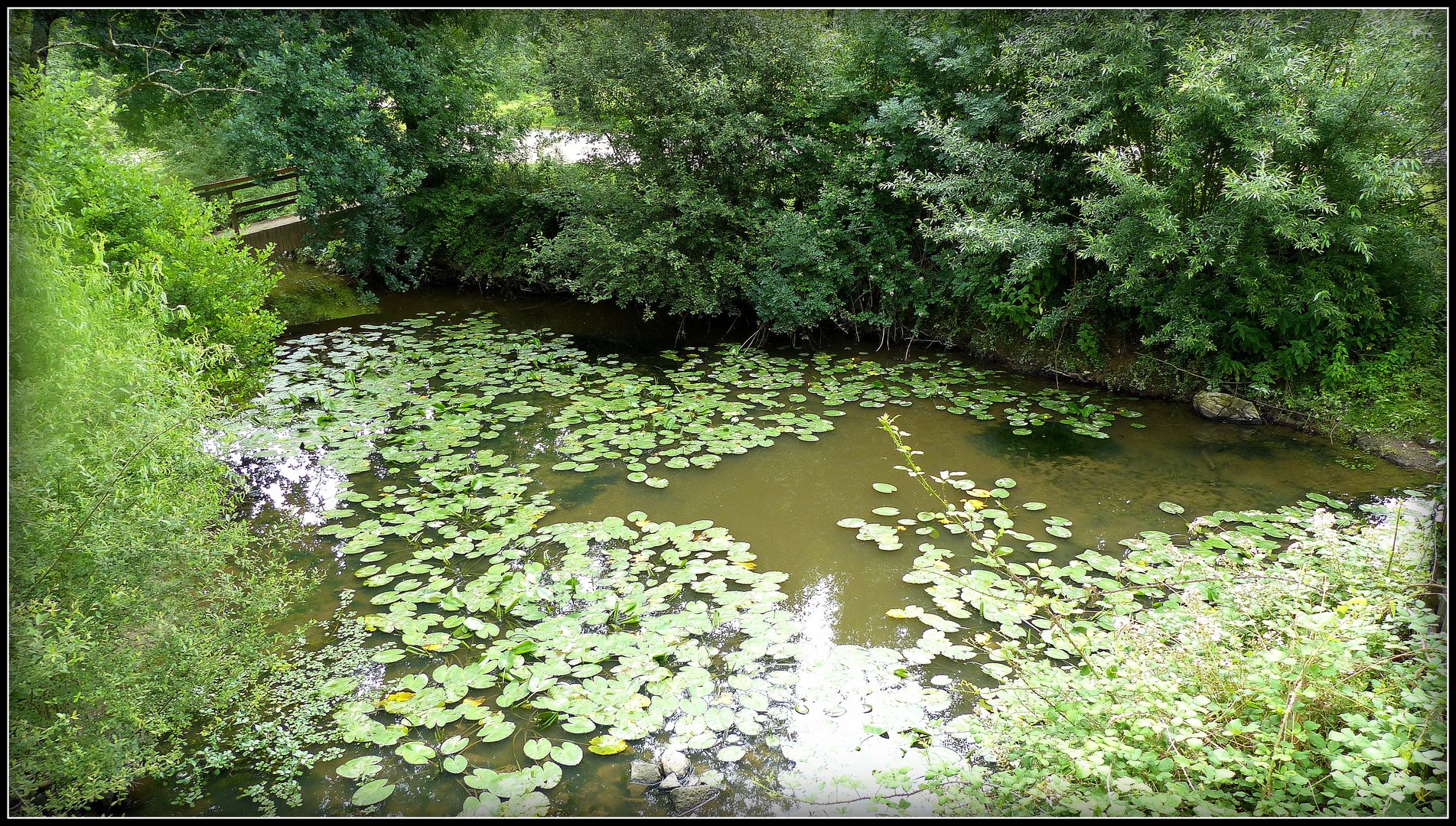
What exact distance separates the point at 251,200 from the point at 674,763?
10.5 m

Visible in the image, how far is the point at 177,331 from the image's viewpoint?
495cm

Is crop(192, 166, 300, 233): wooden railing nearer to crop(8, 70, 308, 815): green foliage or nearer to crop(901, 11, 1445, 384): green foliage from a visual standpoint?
crop(8, 70, 308, 815): green foliage

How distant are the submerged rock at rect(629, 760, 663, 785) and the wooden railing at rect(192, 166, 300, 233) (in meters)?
8.39

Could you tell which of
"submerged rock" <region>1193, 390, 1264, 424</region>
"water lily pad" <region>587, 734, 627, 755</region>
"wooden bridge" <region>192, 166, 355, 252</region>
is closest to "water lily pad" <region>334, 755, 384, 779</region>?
"water lily pad" <region>587, 734, 627, 755</region>

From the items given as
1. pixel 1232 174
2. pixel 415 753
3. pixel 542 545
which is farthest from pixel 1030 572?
pixel 1232 174

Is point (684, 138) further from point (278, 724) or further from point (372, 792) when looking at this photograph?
point (372, 792)

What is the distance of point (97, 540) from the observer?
7.97 ft

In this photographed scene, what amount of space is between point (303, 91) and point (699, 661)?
26.1ft

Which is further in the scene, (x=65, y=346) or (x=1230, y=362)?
(x=1230, y=362)

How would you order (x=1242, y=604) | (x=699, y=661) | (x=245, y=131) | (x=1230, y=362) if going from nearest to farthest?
(x=1242, y=604) → (x=699, y=661) → (x=1230, y=362) → (x=245, y=131)

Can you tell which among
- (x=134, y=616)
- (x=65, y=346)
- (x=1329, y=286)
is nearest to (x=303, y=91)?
(x=65, y=346)

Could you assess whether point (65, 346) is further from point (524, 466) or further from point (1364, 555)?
point (1364, 555)

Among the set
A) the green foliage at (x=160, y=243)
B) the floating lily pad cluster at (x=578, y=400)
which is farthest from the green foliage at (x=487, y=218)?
the green foliage at (x=160, y=243)

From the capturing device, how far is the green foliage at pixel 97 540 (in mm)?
2254
